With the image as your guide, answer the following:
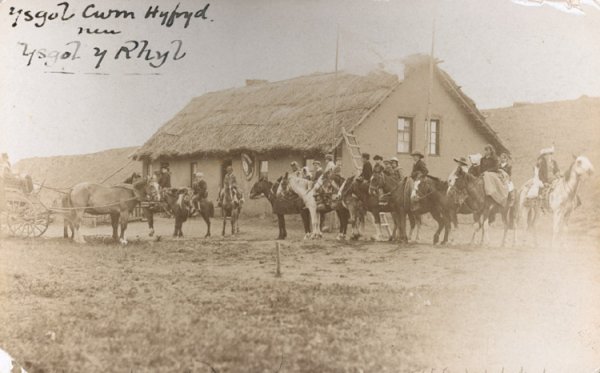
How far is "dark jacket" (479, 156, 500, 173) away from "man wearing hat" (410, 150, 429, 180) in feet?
1.55

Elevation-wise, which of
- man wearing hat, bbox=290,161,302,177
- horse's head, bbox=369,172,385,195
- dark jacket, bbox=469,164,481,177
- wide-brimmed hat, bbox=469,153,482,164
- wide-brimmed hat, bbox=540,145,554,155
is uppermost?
wide-brimmed hat, bbox=540,145,554,155

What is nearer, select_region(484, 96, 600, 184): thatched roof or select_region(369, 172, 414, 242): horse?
select_region(369, 172, 414, 242): horse

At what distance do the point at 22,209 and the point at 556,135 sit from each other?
13.7ft

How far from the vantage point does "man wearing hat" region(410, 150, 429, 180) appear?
4918 mm

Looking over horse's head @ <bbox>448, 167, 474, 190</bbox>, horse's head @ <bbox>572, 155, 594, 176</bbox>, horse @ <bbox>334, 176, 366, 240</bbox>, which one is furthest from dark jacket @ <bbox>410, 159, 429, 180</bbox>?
horse's head @ <bbox>572, 155, 594, 176</bbox>

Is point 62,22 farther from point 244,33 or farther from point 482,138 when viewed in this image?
point 482,138

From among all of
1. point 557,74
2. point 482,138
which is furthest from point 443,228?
point 557,74

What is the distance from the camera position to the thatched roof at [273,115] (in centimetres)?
482

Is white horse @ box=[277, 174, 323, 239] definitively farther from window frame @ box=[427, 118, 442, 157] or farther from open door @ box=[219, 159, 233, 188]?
window frame @ box=[427, 118, 442, 157]

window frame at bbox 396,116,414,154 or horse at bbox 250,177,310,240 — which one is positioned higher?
window frame at bbox 396,116,414,154

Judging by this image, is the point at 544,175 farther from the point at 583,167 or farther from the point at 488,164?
the point at 488,164

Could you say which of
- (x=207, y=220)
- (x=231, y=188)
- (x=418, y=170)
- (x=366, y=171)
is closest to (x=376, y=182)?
(x=366, y=171)

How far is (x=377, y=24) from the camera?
4.78 metres

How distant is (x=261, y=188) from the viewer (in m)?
4.80
